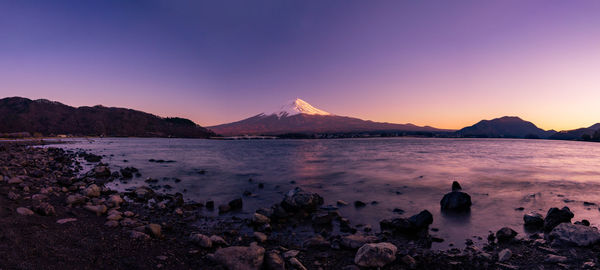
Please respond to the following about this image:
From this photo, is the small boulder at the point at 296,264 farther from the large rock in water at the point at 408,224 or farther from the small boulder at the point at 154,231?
the large rock in water at the point at 408,224

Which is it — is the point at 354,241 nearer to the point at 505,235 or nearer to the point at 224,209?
the point at 505,235

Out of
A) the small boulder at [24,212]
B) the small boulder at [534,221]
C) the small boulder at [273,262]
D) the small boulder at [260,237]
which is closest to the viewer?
the small boulder at [273,262]

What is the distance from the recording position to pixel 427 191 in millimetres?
17641

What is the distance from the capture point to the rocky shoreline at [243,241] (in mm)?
6047

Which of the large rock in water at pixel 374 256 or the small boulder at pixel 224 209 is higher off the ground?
the large rock in water at pixel 374 256

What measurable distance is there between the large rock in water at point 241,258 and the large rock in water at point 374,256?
242 cm

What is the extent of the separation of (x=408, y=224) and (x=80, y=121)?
699ft

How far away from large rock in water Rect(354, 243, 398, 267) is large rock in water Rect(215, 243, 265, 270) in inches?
95.2

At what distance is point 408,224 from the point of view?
9.14m

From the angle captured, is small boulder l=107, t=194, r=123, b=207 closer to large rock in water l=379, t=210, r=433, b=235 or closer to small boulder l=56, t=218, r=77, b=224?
small boulder l=56, t=218, r=77, b=224

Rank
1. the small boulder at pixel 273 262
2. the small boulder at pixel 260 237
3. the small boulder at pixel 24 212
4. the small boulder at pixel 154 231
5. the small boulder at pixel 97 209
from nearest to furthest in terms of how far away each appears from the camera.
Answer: the small boulder at pixel 273 262, the small boulder at pixel 154 231, the small boulder at pixel 24 212, the small boulder at pixel 260 237, the small boulder at pixel 97 209

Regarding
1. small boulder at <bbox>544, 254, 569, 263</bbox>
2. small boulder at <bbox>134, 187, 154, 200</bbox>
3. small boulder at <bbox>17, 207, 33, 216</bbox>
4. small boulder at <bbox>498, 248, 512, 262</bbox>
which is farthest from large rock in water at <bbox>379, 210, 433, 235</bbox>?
small boulder at <bbox>17, 207, 33, 216</bbox>

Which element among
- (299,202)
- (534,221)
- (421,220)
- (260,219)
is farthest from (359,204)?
(534,221)

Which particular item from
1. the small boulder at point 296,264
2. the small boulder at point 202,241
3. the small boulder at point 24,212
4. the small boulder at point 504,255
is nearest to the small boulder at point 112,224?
the small boulder at point 24,212
